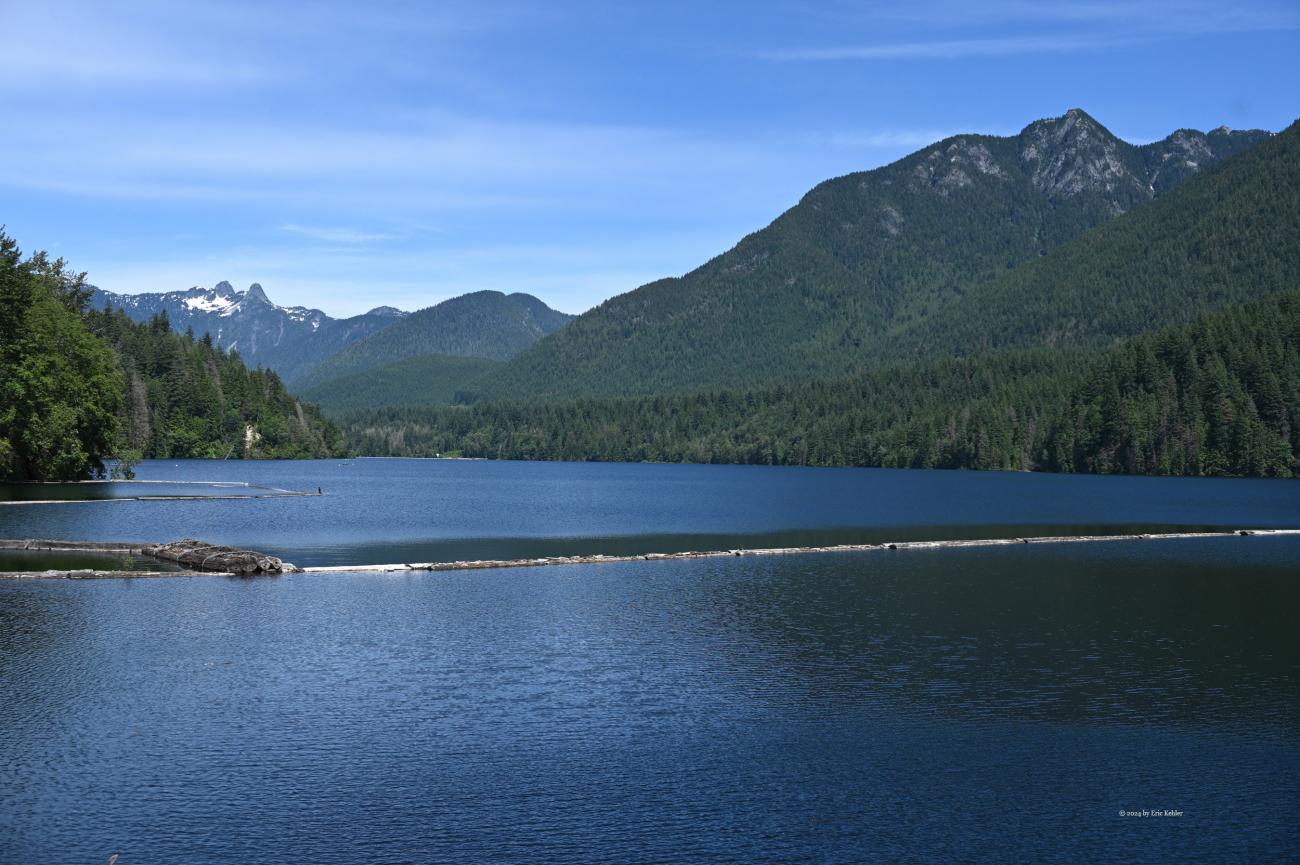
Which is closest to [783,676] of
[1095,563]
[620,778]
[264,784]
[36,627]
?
[620,778]

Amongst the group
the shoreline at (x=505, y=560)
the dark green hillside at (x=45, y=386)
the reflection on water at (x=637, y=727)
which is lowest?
the reflection on water at (x=637, y=727)

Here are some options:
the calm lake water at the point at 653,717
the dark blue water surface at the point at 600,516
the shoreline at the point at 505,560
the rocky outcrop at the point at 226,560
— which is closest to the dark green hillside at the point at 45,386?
the dark blue water surface at the point at 600,516

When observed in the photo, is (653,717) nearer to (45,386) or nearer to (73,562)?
(73,562)

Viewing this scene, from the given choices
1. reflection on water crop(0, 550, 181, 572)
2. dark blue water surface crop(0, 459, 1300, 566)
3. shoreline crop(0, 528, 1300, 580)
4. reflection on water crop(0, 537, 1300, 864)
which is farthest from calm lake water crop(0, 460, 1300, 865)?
dark blue water surface crop(0, 459, 1300, 566)

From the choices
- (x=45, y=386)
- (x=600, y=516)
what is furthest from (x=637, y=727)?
(x=45, y=386)

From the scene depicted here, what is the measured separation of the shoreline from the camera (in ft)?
209

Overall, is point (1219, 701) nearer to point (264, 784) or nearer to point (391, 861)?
point (391, 861)

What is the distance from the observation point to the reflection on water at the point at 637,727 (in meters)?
25.8

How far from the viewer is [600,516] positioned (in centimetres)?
12569

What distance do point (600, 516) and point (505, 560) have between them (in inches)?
1911

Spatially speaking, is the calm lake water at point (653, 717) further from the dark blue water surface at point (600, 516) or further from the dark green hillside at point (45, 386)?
the dark green hillside at point (45, 386)

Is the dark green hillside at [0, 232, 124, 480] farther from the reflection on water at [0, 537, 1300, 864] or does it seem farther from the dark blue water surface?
the reflection on water at [0, 537, 1300, 864]

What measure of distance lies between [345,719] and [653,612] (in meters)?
23.2

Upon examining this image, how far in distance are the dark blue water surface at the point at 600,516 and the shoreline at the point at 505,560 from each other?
5.39m
